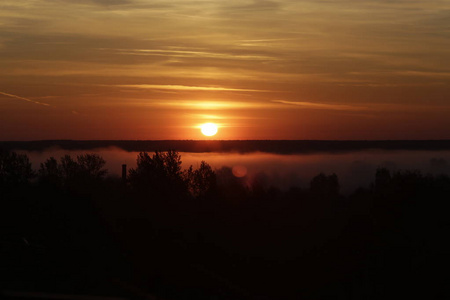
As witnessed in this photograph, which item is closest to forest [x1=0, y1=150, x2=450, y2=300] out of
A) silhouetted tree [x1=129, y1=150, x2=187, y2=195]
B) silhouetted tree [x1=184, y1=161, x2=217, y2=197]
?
silhouetted tree [x1=129, y1=150, x2=187, y2=195]

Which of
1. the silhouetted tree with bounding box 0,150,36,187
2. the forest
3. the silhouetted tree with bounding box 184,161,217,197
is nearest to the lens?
the forest

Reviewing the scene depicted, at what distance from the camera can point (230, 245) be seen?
5425 centimetres

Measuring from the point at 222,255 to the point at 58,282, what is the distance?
3019 centimetres

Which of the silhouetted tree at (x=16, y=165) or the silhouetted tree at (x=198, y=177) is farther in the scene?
the silhouetted tree at (x=198, y=177)

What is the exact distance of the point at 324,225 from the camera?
61.3 metres

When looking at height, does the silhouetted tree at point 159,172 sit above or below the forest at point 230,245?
above

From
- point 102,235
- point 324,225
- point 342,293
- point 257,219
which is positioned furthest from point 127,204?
point 342,293

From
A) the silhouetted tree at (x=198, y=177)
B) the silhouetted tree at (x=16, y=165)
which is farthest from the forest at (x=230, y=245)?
the silhouetted tree at (x=198, y=177)

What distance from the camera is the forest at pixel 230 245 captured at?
20.9 meters

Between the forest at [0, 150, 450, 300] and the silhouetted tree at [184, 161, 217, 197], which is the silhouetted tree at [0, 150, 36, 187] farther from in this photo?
the forest at [0, 150, 450, 300]

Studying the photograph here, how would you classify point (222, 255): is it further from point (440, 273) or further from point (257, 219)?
point (257, 219)

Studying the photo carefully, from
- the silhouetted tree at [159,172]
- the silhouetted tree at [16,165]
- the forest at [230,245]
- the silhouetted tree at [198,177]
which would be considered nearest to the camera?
the forest at [230,245]

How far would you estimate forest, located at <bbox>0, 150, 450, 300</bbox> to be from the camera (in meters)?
20.9

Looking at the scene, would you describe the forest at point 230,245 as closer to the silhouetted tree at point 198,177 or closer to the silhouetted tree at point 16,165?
the silhouetted tree at point 16,165
